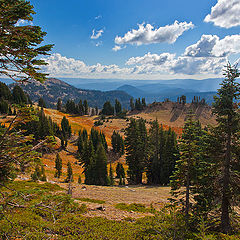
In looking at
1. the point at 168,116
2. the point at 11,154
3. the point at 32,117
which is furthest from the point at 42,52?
the point at 168,116

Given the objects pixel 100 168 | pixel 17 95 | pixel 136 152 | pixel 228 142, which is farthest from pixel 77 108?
pixel 228 142

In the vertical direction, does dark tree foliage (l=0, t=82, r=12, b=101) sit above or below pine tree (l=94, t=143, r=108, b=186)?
above

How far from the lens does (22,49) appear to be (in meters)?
5.75

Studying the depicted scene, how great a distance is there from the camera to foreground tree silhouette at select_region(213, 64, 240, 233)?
11383 millimetres

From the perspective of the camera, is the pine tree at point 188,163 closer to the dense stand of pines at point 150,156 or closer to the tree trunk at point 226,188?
the tree trunk at point 226,188

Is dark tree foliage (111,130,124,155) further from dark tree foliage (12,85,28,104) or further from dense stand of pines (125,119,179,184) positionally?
dark tree foliage (12,85,28,104)

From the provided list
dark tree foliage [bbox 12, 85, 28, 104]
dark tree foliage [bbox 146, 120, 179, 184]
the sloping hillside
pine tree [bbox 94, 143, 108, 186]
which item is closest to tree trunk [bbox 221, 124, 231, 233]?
dark tree foliage [bbox 146, 120, 179, 184]

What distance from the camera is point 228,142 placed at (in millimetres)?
11680

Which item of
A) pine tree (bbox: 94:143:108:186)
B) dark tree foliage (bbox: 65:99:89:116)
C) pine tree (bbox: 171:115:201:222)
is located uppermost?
pine tree (bbox: 171:115:201:222)

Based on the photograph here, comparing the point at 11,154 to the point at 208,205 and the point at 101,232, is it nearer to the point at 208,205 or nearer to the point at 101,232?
the point at 101,232

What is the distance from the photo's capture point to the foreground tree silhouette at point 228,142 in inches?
448

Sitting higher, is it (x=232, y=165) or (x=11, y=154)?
(x=11, y=154)

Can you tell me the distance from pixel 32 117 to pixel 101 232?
9.06 m

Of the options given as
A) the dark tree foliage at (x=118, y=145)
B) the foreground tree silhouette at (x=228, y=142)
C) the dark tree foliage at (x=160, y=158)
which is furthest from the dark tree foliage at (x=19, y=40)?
the dark tree foliage at (x=118, y=145)
